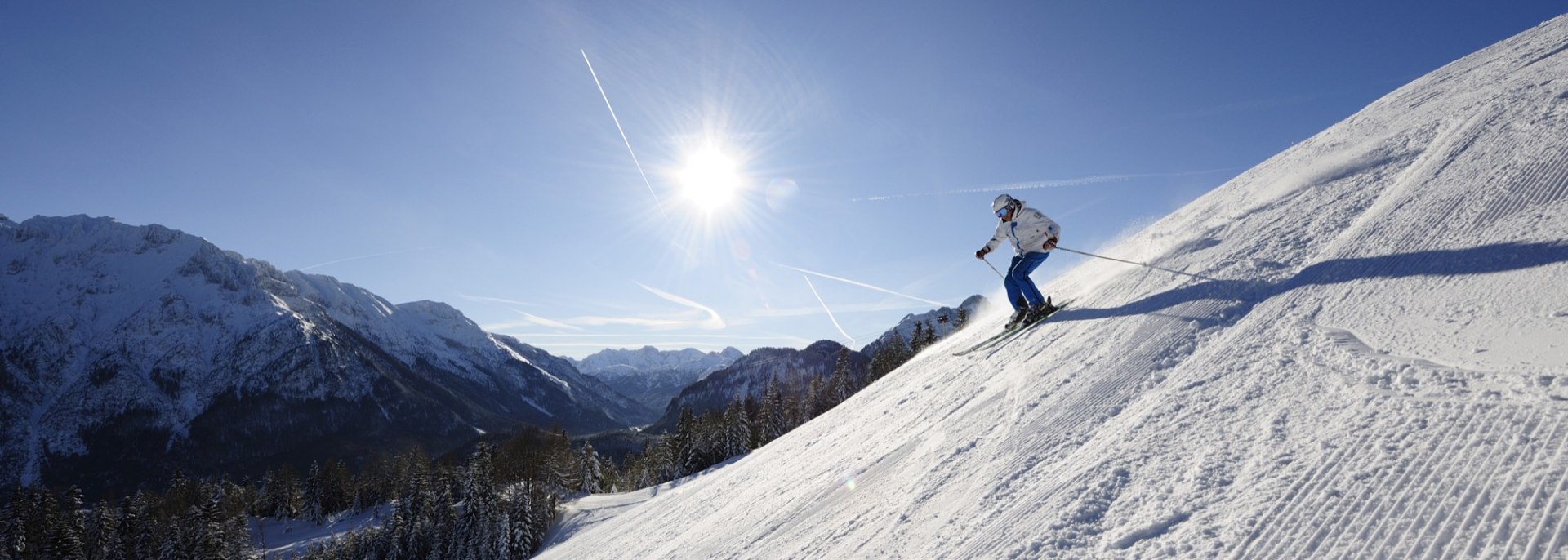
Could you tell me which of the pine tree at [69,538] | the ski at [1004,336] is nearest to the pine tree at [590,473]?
the pine tree at [69,538]

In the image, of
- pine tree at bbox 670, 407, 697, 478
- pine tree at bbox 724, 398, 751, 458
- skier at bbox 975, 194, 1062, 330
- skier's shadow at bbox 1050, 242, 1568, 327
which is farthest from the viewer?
pine tree at bbox 670, 407, 697, 478

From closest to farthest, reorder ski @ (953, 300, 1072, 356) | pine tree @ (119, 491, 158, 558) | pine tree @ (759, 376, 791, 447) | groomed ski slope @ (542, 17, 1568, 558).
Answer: groomed ski slope @ (542, 17, 1568, 558)
ski @ (953, 300, 1072, 356)
pine tree @ (119, 491, 158, 558)
pine tree @ (759, 376, 791, 447)

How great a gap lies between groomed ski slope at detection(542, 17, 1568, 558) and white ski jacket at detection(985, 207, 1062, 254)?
3.66ft

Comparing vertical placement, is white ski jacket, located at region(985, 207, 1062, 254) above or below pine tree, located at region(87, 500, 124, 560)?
above

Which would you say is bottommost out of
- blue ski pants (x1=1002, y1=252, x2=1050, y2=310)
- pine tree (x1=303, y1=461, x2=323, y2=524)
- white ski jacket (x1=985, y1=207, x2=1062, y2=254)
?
pine tree (x1=303, y1=461, x2=323, y2=524)

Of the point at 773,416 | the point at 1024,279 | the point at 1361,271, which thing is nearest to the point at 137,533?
the point at 773,416

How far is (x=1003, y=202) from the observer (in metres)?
9.52

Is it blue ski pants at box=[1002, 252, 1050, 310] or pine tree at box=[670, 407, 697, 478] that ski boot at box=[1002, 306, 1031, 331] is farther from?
pine tree at box=[670, 407, 697, 478]

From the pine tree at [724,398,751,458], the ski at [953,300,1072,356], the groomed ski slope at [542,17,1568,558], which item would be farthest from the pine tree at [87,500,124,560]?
the ski at [953,300,1072,356]

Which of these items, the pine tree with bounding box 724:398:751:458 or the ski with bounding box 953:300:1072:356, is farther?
the pine tree with bounding box 724:398:751:458

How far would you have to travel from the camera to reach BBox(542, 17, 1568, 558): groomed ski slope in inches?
105

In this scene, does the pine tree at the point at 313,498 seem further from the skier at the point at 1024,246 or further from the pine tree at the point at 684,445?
the skier at the point at 1024,246

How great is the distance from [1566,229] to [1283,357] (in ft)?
8.98

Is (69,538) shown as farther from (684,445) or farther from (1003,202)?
(1003,202)
